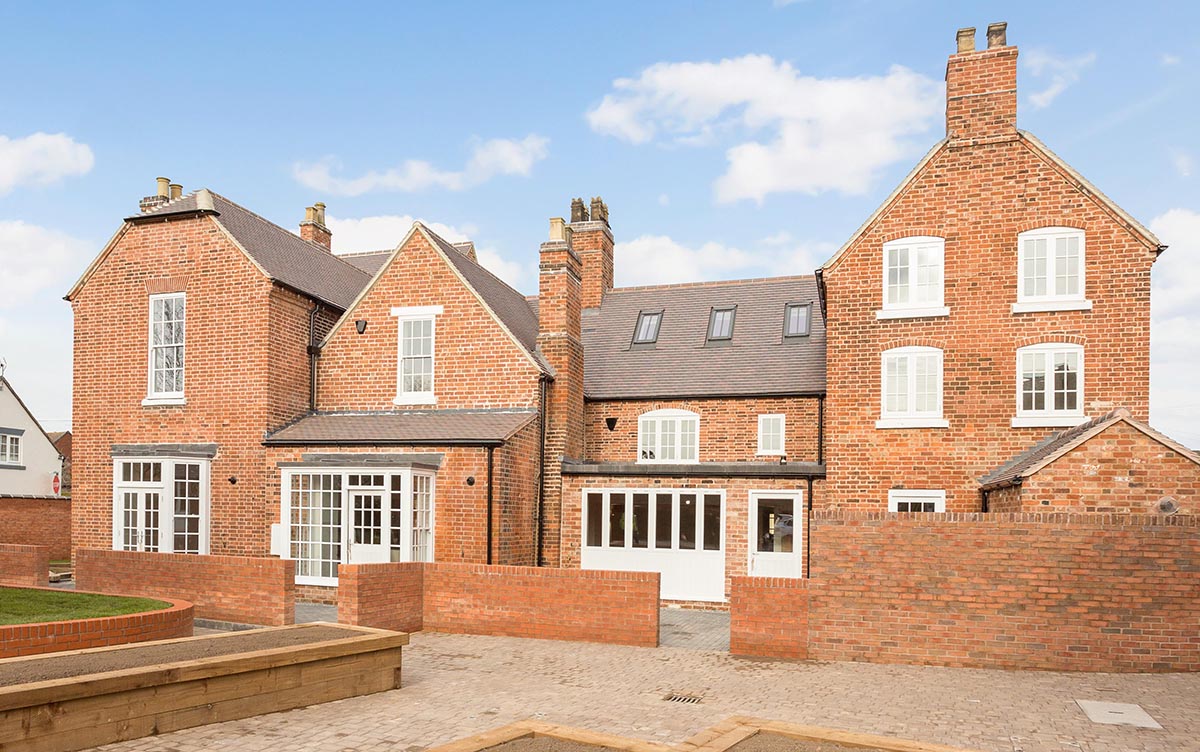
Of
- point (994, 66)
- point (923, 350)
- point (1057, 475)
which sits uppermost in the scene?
point (994, 66)

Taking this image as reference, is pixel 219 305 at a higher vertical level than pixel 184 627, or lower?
higher

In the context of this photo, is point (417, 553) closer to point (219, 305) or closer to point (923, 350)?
point (219, 305)

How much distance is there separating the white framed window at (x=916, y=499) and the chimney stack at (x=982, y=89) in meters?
7.02

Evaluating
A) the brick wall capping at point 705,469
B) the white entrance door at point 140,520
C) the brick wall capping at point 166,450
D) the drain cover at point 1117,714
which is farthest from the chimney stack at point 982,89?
the white entrance door at point 140,520

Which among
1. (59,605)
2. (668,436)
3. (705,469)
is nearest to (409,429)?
(668,436)

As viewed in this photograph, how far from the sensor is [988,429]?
17469 millimetres

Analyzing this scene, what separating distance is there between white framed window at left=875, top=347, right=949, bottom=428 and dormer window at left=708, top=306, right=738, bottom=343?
18.4 ft

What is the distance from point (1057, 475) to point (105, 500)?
65.3 feet

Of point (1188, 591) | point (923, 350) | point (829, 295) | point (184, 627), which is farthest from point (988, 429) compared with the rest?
point (184, 627)

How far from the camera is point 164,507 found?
2020 cm

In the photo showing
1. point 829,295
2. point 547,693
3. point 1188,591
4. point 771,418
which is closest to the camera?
point 547,693

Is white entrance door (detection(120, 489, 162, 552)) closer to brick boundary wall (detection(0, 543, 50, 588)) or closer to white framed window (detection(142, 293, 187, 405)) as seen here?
white framed window (detection(142, 293, 187, 405))

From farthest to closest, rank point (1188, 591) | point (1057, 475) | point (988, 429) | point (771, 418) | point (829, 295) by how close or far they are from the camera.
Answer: point (771, 418), point (829, 295), point (988, 429), point (1057, 475), point (1188, 591)

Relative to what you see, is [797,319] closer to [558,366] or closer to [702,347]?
[702,347]
